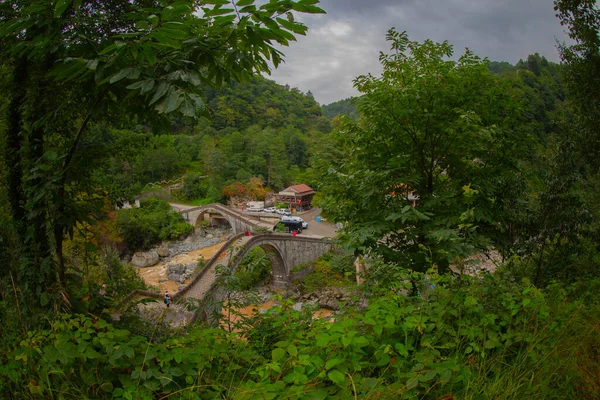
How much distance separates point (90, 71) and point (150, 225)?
30412 mm

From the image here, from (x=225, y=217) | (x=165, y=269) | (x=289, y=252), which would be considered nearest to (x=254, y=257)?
(x=289, y=252)

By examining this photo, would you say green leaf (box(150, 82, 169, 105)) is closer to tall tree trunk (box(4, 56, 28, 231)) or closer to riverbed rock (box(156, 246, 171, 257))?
tall tree trunk (box(4, 56, 28, 231))

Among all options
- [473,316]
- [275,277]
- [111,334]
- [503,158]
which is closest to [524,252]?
[503,158]

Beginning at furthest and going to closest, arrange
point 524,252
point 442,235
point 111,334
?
point 524,252
point 442,235
point 111,334

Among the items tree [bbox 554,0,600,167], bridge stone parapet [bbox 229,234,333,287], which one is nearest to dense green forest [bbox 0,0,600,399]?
tree [bbox 554,0,600,167]

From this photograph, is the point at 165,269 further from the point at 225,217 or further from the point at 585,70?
the point at 585,70

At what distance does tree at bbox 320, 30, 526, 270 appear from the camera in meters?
4.21

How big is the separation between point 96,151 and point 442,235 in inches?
119

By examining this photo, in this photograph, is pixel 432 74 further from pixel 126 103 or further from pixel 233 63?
pixel 126 103

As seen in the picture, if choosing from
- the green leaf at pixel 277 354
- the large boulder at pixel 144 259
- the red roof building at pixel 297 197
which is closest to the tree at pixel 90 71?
the green leaf at pixel 277 354

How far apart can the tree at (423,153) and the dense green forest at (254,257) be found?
1.3 inches

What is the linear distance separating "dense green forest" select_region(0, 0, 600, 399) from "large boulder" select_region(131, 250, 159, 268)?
23.6 m

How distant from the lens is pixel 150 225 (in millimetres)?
29141

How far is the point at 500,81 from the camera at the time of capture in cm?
487
